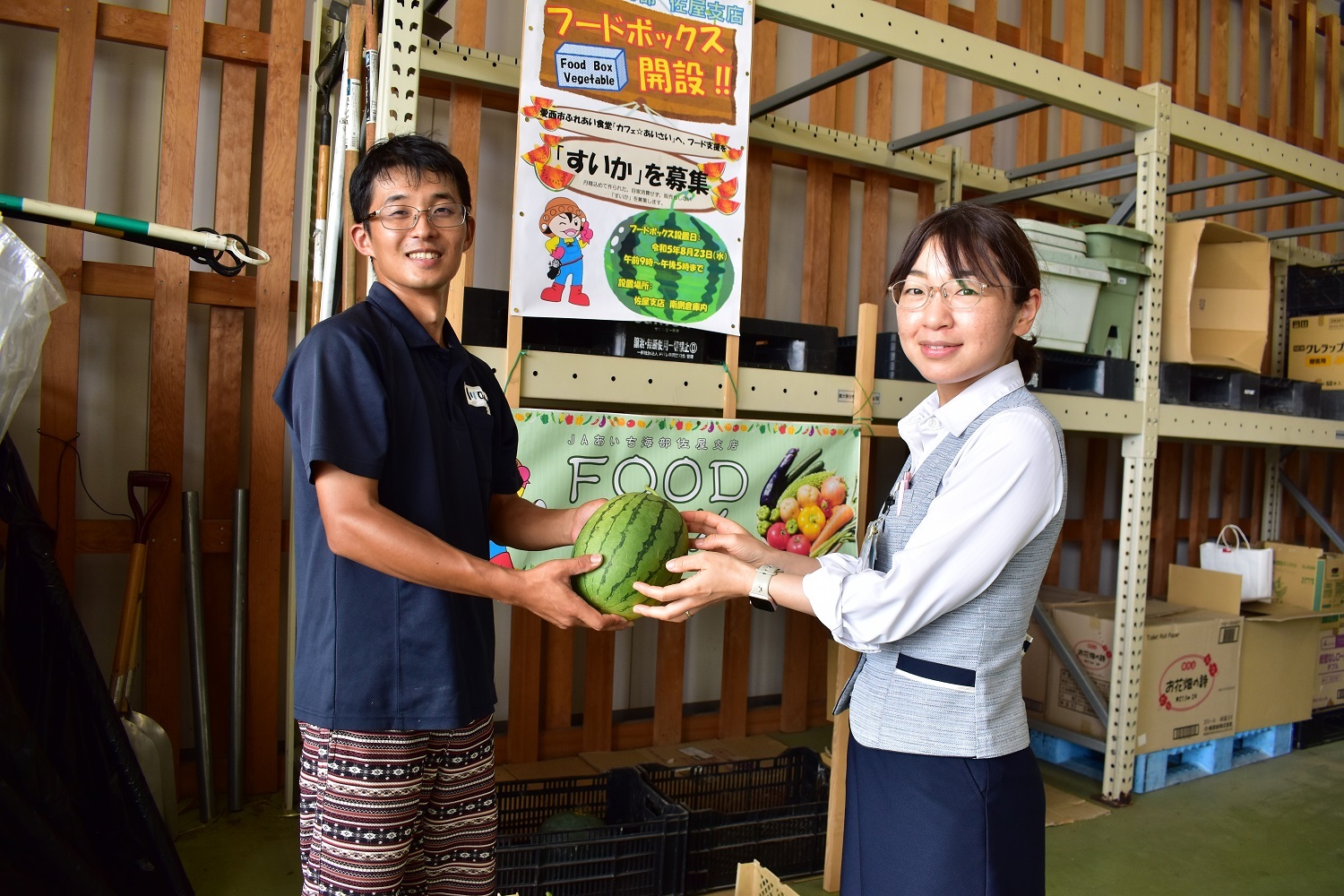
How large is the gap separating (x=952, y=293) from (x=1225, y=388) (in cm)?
346

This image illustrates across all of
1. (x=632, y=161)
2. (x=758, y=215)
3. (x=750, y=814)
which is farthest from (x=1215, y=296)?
(x=750, y=814)

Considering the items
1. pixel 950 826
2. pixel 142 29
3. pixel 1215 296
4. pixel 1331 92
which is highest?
pixel 1331 92

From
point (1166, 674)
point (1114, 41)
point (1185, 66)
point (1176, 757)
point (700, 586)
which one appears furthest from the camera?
point (1185, 66)

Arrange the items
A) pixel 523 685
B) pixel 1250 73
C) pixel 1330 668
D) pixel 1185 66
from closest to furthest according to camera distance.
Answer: pixel 523 685, pixel 1330 668, pixel 1185 66, pixel 1250 73

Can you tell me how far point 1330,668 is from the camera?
4.79 metres

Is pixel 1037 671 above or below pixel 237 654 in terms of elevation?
below

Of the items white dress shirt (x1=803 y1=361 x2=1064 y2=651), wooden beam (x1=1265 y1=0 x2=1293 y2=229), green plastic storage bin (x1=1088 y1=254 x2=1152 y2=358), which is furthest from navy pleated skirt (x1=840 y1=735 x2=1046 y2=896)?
wooden beam (x1=1265 y1=0 x2=1293 y2=229)

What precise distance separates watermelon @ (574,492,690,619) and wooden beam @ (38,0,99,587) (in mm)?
2367

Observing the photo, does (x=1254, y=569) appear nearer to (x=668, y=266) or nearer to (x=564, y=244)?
(x=668, y=266)

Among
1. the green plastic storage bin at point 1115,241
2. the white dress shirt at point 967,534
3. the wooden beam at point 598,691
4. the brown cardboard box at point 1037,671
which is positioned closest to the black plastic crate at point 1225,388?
A: the green plastic storage bin at point 1115,241

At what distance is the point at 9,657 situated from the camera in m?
2.36

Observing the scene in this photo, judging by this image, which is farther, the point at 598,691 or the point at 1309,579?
the point at 1309,579

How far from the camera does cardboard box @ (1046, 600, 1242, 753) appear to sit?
3.83 meters

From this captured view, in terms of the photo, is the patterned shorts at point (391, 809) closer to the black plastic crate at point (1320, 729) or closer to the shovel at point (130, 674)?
the shovel at point (130, 674)
